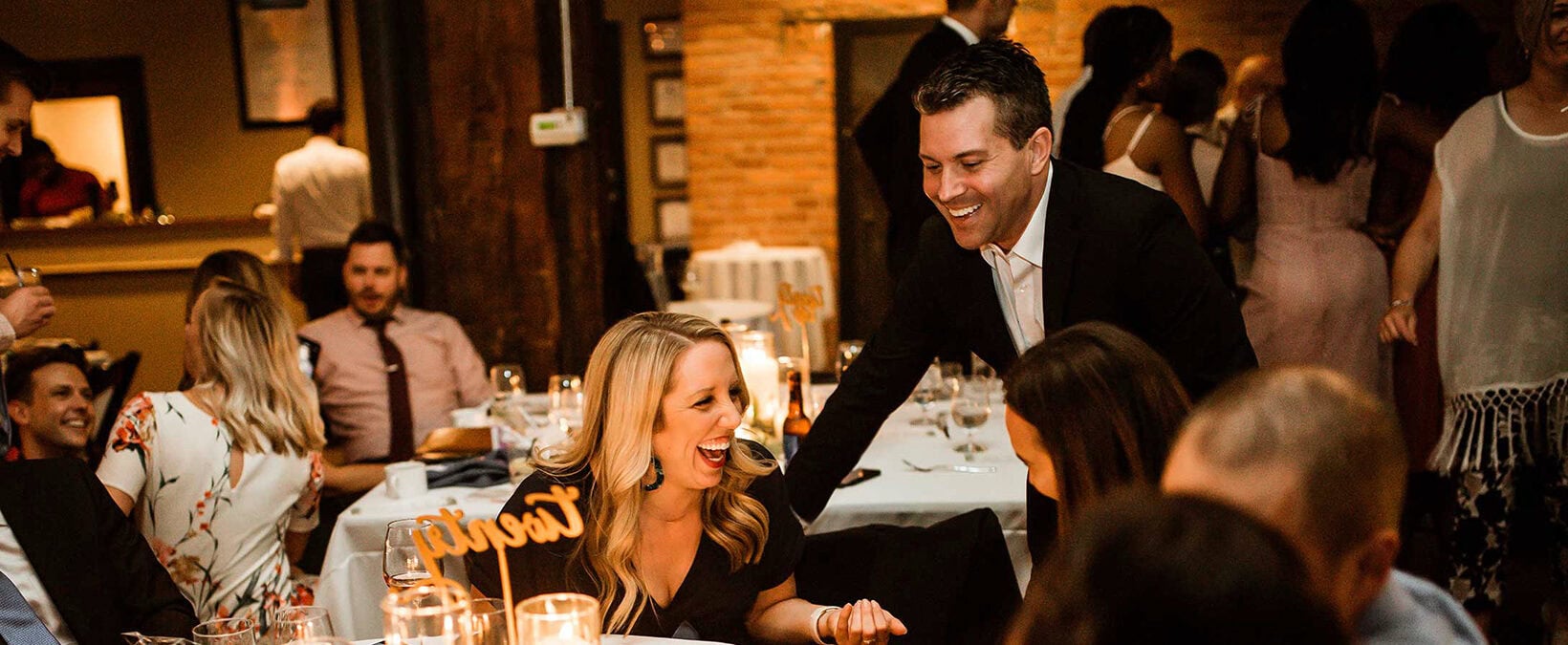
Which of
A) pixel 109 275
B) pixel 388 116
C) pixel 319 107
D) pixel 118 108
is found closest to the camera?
pixel 388 116

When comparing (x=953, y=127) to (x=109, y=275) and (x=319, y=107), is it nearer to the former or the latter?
(x=319, y=107)

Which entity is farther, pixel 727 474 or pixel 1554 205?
pixel 1554 205

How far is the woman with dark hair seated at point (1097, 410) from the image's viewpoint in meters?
1.63

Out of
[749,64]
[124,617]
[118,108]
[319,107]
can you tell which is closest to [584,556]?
[124,617]

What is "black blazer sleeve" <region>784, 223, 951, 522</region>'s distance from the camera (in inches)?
97.0

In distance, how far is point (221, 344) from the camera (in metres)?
2.78

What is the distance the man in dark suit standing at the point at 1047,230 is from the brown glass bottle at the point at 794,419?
0.74 m

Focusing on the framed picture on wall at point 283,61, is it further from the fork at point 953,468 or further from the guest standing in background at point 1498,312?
the guest standing in background at point 1498,312

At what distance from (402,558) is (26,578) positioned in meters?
0.74

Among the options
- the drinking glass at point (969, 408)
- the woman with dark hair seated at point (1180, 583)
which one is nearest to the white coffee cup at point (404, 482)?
the drinking glass at point (969, 408)

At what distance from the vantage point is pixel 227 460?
2727 millimetres

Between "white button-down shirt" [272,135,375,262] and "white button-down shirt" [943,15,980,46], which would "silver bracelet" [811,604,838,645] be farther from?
"white button-down shirt" [272,135,375,262]

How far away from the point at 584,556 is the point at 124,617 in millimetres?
804

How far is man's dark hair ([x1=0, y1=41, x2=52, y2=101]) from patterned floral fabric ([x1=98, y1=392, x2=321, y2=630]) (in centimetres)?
70
